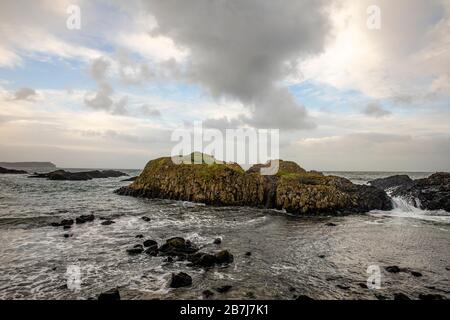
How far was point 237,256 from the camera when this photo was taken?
811 inches

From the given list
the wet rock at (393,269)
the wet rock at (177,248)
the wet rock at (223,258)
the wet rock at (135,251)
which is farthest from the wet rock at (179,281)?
the wet rock at (393,269)

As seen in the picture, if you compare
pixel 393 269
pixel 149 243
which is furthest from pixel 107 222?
pixel 393 269

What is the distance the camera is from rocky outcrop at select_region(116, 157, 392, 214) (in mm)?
42781

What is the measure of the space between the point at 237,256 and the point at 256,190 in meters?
28.7

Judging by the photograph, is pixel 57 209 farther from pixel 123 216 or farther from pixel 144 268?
pixel 144 268

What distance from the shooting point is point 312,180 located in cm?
4909

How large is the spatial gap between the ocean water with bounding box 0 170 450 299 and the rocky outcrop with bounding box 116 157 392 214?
5.10 m

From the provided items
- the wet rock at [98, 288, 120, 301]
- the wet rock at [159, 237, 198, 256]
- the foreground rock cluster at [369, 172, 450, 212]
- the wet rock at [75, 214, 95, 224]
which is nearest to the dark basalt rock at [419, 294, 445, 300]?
the wet rock at [159, 237, 198, 256]

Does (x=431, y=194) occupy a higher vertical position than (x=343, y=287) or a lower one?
higher

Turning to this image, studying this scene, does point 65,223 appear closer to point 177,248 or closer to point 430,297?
point 177,248

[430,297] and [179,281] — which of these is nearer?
[430,297]

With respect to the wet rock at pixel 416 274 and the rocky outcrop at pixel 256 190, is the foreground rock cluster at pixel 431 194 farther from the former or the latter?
the wet rock at pixel 416 274

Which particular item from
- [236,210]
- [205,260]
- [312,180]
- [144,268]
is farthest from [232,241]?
[312,180]

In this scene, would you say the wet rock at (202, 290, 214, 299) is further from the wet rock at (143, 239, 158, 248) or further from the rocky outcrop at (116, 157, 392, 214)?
the rocky outcrop at (116, 157, 392, 214)
